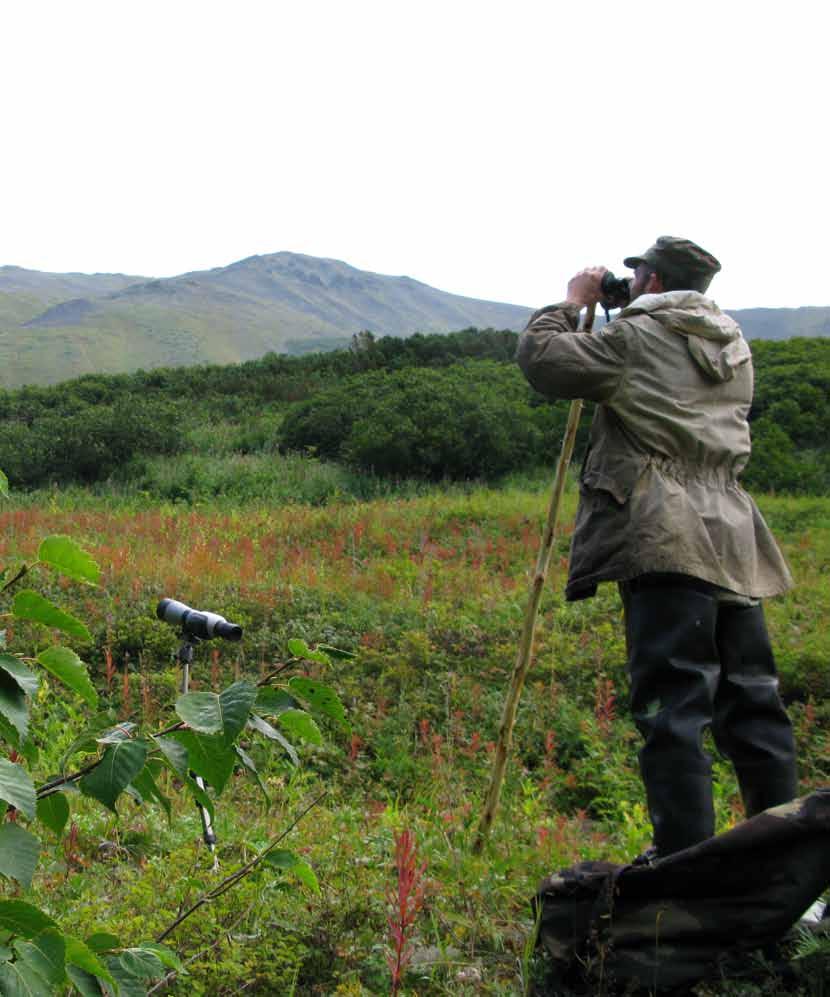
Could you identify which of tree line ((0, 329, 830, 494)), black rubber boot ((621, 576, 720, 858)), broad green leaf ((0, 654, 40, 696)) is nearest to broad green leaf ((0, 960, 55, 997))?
broad green leaf ((0, 654, 40, 696))

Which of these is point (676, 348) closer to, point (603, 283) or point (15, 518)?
point (603, 283)

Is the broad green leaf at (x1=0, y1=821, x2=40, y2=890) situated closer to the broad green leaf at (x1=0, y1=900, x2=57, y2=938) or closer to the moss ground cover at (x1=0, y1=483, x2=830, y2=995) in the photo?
the broad green leaf at (x1=0, y1=900, x2=57, y2=938)

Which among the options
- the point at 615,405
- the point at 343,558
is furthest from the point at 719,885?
the point at 343,558

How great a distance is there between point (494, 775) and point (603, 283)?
185cm

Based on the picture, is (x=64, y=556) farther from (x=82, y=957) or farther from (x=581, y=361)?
(x=581, y=361)

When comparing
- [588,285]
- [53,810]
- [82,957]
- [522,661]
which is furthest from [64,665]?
[588,285]

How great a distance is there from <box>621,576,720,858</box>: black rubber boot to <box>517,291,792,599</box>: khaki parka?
0.39ft

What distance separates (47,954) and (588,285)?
293cm

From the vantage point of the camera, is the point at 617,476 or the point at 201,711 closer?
the point at 201,711

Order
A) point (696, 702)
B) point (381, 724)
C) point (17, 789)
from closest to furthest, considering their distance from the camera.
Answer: point (17, 789) → point (696, 702) → point (381, 724)

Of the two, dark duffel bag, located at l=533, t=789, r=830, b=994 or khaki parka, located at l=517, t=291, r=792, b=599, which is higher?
khaki parka, located at l=517, t=291, r=792, b=599

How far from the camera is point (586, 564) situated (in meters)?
3.20

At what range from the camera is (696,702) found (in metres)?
2.91

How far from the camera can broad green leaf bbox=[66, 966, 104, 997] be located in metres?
1.31
